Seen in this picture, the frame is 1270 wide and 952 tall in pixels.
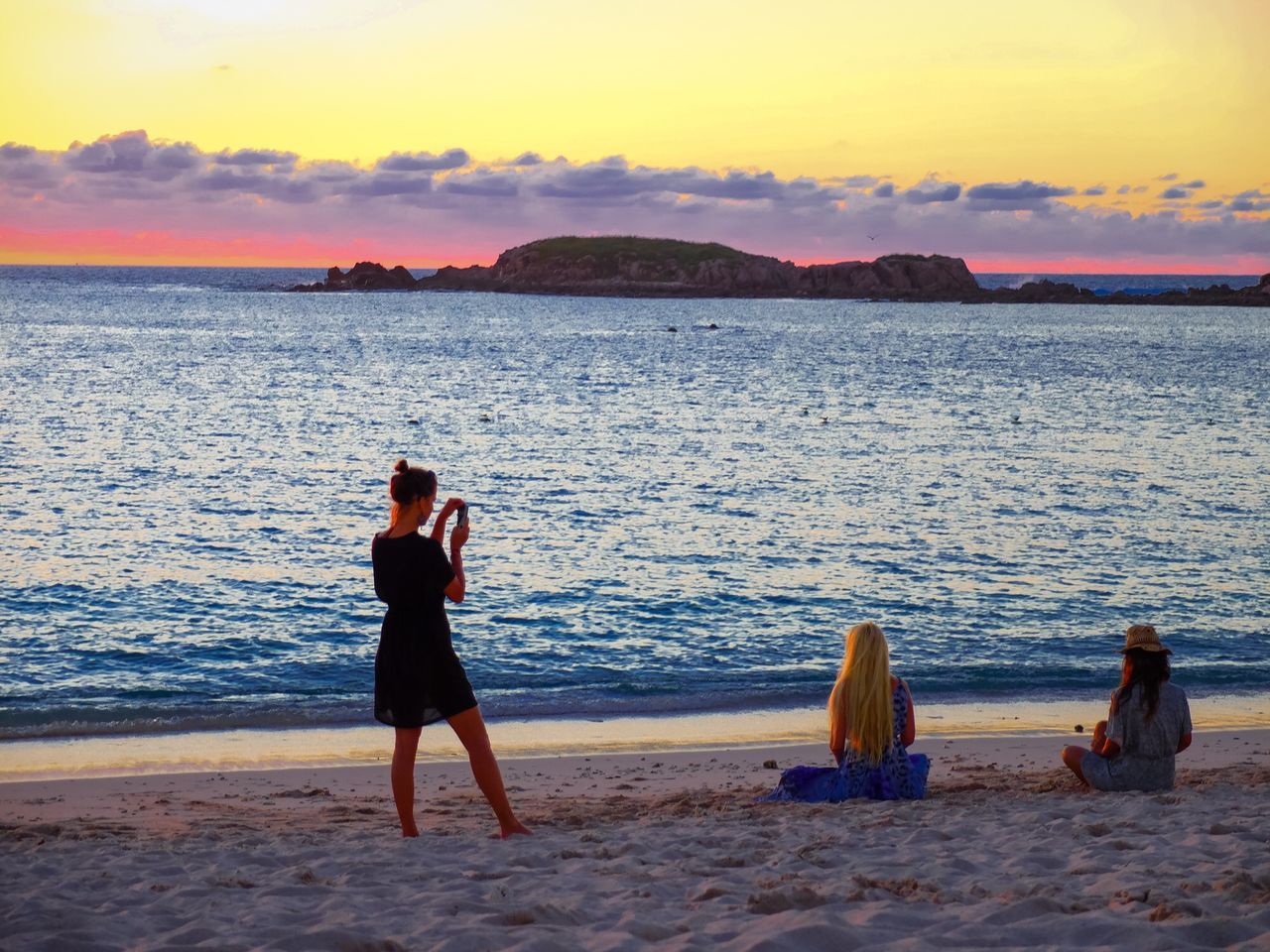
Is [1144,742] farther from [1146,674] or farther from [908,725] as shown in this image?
[908,725]

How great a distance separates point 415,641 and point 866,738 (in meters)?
3.13

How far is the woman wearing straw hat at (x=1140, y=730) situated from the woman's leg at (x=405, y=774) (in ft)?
14.6

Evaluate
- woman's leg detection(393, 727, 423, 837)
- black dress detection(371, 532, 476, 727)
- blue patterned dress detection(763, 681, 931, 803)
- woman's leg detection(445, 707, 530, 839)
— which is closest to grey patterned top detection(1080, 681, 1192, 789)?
blue patterned dress detection(763, 681, 931, 803)

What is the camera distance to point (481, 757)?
→ 700 cm

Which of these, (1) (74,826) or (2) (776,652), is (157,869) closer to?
(1) (74,826)

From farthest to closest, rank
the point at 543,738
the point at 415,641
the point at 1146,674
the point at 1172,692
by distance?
the point at 543,738
the point at 1172,692
the point at 1146,674
the point at 415,641

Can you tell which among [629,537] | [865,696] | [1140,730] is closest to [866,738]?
[865,696]

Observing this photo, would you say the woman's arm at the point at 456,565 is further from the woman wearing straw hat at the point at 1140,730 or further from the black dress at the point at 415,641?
the woman wearing straw hat at the point at 1140,730

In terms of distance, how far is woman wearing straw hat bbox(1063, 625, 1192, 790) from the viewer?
7.85m

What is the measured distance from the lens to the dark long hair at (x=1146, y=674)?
308 inches

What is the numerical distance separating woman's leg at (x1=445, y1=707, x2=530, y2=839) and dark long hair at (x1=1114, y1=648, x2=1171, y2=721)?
403cm

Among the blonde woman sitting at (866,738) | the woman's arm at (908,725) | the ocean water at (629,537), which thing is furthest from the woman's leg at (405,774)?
the ocean water at (629,537)

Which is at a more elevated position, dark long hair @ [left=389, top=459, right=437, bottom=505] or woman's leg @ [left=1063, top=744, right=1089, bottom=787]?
dark long hair @ [left=389, top=459, right=437, bottom=505]

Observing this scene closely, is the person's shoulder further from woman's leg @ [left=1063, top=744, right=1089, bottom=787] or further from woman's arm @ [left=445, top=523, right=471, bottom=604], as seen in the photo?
woman's arm @ [left=445, top=523, right=471, bottom=604]
